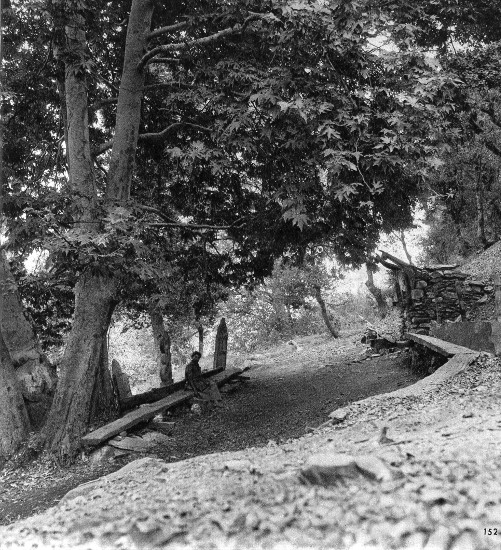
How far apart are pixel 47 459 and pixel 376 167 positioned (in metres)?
7.36

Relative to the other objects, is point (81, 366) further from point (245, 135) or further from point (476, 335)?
point (476, 335)

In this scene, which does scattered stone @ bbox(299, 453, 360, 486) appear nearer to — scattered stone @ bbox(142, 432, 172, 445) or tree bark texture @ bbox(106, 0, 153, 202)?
scattered stone @ bbox(142, 432, 172, 445)

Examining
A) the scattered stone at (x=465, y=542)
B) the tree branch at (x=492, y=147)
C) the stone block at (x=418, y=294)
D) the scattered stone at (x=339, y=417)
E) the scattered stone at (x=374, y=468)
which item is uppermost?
the tree branch at (x=492, y=147)

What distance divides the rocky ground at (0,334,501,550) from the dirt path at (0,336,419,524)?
4064 mm

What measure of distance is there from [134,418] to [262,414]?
109 inches

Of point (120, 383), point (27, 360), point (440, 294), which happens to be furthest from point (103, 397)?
point (440, 294)

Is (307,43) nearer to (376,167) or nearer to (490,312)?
(376,167)

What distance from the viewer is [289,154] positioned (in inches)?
325

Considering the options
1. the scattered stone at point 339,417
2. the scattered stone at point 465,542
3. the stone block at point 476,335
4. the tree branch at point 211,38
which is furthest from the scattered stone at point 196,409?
the scattered stone at point 465,542

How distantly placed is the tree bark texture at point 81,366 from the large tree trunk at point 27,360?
Answer: 28.2 inches

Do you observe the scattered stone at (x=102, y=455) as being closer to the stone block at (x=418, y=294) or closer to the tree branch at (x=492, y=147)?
the stone block at (x=418, y=294)

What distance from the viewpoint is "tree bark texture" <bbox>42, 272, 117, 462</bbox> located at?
859 centimetres

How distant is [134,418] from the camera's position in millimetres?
9156

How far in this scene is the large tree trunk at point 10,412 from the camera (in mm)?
8484
